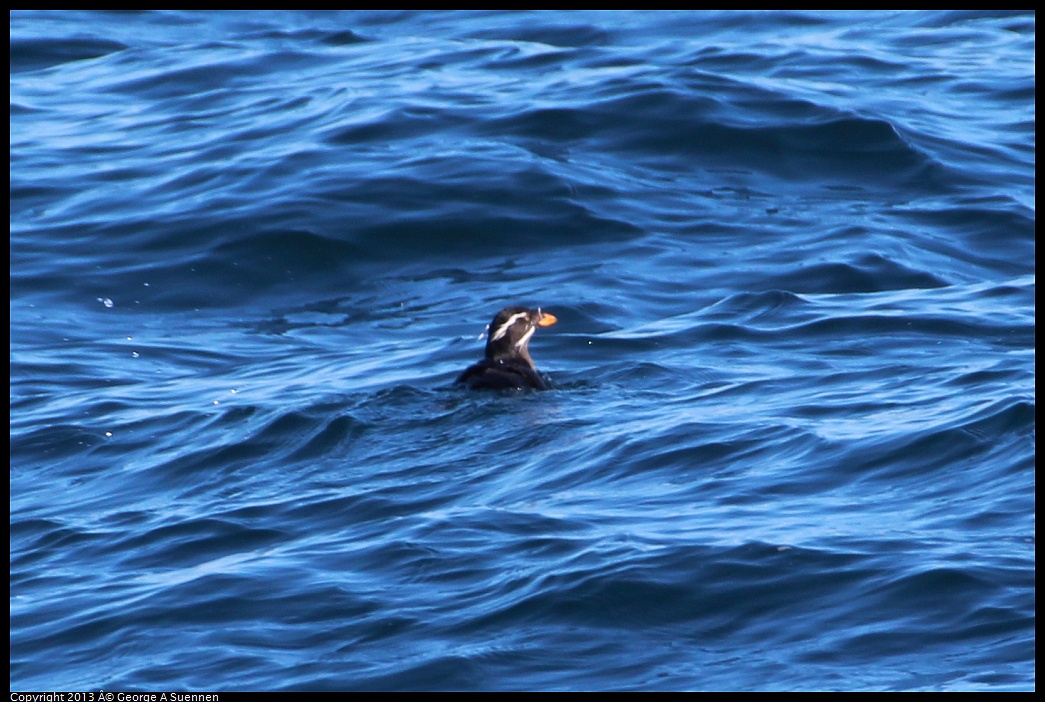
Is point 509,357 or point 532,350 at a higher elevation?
point 509,357

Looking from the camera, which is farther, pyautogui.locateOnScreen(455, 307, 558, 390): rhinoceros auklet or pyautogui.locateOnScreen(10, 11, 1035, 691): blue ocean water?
pyautogui.locateOnScreen(455, 307, 558, 390): rhinoceros auklet

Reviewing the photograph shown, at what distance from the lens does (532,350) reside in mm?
12844

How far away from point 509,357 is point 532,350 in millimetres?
1533

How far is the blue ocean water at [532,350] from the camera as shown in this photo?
665cm

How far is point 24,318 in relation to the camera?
1364 centimetres

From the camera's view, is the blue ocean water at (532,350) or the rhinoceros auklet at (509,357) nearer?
the blue ocean water at (532,350)

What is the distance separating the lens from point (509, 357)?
1132 centimetres

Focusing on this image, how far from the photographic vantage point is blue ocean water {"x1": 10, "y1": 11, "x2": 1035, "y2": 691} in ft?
21.8

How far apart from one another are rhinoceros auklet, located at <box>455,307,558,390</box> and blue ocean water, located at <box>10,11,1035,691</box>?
0.19 m

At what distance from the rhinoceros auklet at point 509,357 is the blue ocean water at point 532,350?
0.19 m

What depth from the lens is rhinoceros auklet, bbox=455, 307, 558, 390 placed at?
35.7 feet

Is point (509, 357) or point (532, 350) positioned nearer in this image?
point (509, 357)
